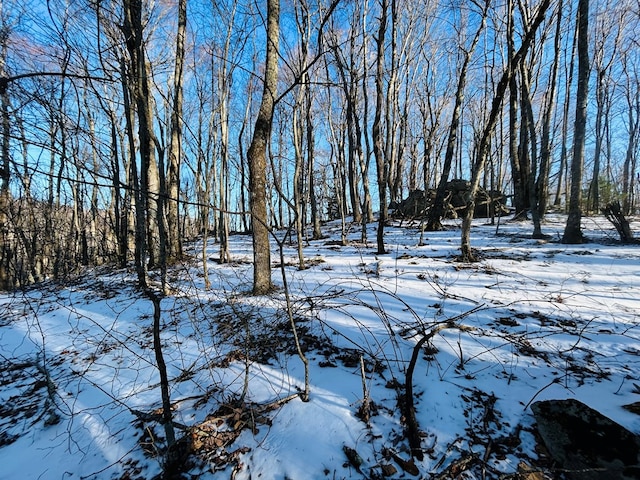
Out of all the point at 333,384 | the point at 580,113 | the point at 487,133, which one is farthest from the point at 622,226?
the point at 333,384

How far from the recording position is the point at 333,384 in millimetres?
2414

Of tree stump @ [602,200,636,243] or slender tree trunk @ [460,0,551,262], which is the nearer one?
slender tree trunk @ [460,0,551,262]

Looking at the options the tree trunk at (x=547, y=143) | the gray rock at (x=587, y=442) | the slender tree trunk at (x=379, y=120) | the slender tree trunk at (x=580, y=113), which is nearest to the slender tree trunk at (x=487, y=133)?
the slender tree trunk at (x=379, y=120)

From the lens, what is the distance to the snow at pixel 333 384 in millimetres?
1835

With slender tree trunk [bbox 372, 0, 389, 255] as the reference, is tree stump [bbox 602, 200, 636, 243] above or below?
below

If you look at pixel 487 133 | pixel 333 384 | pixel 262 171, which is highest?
pixel 487 133

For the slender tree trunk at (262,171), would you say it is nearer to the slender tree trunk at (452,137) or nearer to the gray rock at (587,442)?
the gray rock at (587,442)

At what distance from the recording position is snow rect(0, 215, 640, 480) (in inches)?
72.2

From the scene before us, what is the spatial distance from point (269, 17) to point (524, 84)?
10617 millimetres

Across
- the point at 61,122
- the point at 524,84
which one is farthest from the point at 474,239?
the point at 61,122

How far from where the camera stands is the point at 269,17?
4695mm

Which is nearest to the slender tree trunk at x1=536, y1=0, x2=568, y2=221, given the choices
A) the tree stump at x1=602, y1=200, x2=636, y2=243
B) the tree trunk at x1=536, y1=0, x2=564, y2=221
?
the tree trunk at x1=536, y1=0, x2=564, y2=221

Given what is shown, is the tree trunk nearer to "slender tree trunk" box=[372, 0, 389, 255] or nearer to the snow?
"slender tree trunk" box=[372, 0, 389, 255]

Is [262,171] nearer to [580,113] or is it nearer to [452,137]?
[452,137]
